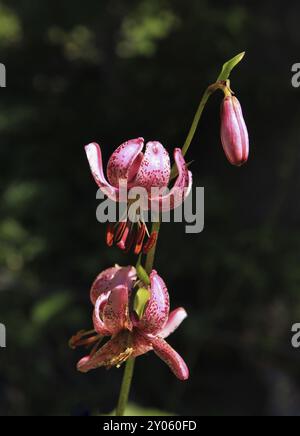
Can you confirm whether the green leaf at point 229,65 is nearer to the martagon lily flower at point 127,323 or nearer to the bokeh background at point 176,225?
the martagon lily flower at point 127,323

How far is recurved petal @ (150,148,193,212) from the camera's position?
852 mm

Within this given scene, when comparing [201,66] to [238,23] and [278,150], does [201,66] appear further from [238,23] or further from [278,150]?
[278,150]

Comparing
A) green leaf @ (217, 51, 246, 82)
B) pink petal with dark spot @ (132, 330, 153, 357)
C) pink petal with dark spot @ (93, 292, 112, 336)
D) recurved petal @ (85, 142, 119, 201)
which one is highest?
green leaf @ (217, 51, 246, 82)

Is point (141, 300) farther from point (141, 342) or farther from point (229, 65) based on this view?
point (229, 65)

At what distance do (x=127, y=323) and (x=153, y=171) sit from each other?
0.57 ft

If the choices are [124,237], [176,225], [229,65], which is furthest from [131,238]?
[176,225]

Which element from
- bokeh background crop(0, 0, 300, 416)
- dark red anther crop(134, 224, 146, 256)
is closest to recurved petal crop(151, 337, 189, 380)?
dark red anther crop(134, 224, 146, 256)

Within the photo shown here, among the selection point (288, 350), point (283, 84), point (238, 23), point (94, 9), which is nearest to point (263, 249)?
point (288, 350)

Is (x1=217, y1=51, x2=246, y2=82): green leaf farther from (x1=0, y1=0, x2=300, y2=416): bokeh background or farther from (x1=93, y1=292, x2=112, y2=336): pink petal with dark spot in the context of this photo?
(x1=0, y1=0, x2=300, y2=416): bokeh background

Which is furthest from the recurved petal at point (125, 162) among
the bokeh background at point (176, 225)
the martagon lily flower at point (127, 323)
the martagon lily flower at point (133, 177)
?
the bokeh background at point (176, 225)

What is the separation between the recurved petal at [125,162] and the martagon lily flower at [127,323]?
0.11m

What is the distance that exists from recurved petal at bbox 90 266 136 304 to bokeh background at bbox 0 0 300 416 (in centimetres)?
247

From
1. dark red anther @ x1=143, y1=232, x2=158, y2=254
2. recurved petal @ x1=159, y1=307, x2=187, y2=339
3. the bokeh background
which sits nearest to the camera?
dark red anther @ x1=143, y1=232, x2=158, y2=254
